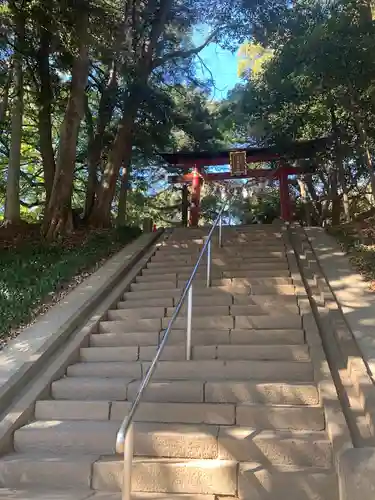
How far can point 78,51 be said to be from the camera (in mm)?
9750

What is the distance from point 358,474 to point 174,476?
1270mm

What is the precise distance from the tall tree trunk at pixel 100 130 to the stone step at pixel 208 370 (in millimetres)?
7413

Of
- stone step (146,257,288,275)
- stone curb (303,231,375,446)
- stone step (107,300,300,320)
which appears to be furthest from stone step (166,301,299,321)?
stone step (146,257,288,275)

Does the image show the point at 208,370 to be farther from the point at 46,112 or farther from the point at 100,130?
the point at 100,130

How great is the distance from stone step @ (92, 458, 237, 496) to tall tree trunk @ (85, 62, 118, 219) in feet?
29.2

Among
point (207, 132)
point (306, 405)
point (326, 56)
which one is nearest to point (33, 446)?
point (306, 405)

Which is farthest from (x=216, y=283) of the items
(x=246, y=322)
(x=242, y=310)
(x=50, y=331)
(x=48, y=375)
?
(x=48, y=375)

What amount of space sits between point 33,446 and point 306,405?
2.14m

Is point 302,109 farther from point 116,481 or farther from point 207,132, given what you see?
point 116,481

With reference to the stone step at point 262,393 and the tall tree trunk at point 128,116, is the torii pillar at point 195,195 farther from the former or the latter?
the stone step at point 262,393

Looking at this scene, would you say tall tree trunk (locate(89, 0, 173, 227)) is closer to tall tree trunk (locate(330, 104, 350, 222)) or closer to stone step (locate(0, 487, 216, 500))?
tall tree trunk (locate(330, 104, 350, 222))

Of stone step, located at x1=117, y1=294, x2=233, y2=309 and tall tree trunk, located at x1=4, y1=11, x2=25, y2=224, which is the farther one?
tall tree trunk, located at x1=4, y1=11, x2=25, y2=224

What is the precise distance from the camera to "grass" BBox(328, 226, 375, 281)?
6.86 meters

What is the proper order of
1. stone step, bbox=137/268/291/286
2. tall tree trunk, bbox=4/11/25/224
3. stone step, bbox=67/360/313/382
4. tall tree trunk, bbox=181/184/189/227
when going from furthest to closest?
tall tree trunk, bbox=181/184/189/227 < tall tree trunk, bbox=4/11/25/224 < stone step, bbox=137/268/291/286 < stone step, bbox=67/360/313/382
